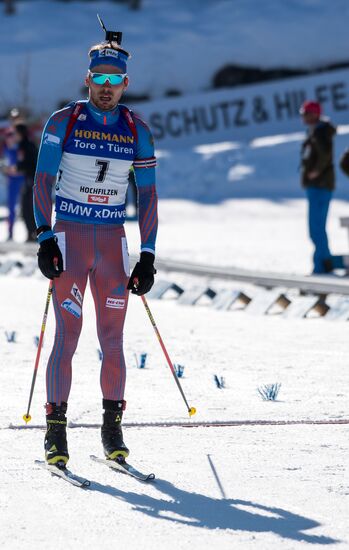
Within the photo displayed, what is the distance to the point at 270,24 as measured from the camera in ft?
125

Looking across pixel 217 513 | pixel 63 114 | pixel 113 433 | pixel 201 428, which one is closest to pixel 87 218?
pixel 63 114

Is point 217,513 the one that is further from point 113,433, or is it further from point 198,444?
point 198,444

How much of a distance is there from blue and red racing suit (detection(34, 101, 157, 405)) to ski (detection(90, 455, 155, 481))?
1.02ft

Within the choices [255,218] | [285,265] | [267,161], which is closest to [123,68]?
[285,265]

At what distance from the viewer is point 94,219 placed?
6238mm

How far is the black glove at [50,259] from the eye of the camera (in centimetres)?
602

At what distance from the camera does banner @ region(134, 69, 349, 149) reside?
29.4m

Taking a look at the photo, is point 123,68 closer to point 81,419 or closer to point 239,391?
point 81,419

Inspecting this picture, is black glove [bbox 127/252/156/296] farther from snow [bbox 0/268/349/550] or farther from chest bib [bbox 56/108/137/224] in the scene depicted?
snow [bbox 0/268/349/550]

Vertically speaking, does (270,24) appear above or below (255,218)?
above

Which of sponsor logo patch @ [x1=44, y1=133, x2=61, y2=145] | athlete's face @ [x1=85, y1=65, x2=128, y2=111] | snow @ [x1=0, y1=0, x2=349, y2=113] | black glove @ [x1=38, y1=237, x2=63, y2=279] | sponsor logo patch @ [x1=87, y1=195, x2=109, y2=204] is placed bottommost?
black glove @ [x1=38, y1=237, x2=63, y2=279]

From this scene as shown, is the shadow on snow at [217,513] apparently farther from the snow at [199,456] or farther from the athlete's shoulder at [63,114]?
the athlete's shoulder at [63,114]

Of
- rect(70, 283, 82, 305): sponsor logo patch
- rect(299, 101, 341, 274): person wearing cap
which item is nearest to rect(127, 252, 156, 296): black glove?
rect(70, 283, 82, 305): sponsor logo patch

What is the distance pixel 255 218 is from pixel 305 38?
15.7 meters
